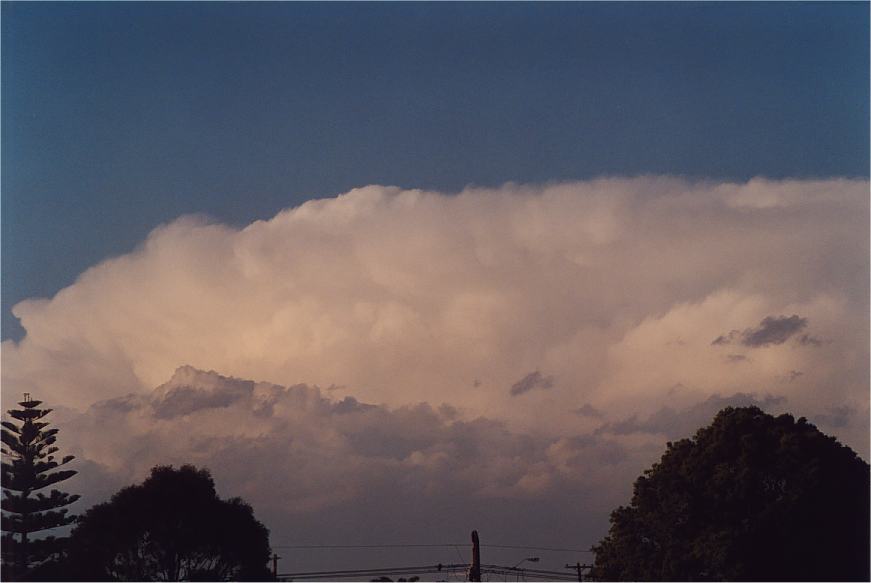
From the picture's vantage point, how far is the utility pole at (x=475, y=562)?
198ft

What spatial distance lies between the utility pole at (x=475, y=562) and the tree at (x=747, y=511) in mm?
10825

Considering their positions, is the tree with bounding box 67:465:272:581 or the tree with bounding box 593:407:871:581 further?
the tree with bounding box 67:465:272:581

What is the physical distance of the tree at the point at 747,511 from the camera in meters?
45.4

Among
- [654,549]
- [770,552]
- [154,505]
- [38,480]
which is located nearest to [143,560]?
[154,505]

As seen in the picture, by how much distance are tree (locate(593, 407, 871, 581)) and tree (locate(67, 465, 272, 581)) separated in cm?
1760

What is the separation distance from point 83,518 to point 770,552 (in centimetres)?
3321

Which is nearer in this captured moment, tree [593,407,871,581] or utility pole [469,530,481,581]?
tree [593,407,871,581]

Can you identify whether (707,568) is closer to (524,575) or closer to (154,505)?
(524,575)

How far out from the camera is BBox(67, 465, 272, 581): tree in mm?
53031

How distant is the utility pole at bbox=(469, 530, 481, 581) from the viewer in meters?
60.3

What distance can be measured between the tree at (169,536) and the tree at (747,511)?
57.7 ft

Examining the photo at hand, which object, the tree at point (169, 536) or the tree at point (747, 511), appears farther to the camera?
the tree at point (169, 536)

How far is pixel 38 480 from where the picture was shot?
68188 millimetres

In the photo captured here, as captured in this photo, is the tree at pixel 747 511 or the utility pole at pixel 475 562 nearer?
the tree at pixel 747 511
